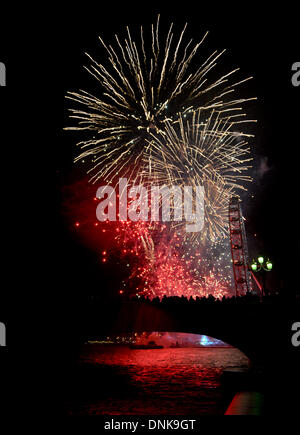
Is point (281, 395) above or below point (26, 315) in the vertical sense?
below

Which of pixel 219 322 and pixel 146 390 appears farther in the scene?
pixel 146 390

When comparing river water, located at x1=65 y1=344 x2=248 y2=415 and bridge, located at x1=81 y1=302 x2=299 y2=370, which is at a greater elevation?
bridge, located at x1=81 y1=302 x2=299 y2=370

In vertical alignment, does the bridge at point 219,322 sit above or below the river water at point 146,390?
above

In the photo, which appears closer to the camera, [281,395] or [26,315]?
[281,395]

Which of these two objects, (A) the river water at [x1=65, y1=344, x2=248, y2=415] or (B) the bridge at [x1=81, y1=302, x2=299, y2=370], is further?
(B) the bridge at [x1=81, y1=302, x2=299, y2=370]

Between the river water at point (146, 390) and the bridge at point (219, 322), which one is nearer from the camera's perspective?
the river water at point (146, 390)

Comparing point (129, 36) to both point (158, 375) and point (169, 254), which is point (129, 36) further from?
point (169, 254)

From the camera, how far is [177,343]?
124 feet

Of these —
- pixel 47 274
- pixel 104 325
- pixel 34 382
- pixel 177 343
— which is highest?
pixel 47 274

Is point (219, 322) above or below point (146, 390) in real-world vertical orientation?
above
